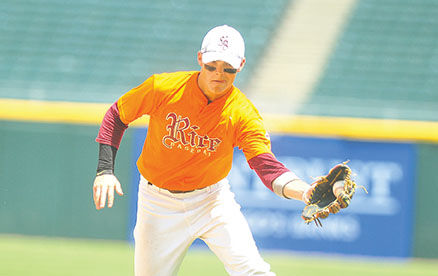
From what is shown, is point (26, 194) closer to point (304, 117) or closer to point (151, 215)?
point (304, 117)

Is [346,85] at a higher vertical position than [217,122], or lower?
higher

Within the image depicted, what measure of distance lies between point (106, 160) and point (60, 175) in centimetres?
466

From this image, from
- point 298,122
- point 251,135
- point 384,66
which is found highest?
point 384,66

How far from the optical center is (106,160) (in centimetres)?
446

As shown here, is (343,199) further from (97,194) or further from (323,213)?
(97,194)

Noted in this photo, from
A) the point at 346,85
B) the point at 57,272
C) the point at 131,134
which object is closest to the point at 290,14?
the point at 346,85

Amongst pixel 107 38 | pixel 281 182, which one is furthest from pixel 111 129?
pixel 107 38

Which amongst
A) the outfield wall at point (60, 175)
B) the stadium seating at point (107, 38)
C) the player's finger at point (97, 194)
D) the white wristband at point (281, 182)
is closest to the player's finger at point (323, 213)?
the white wristband at point (281, 182)

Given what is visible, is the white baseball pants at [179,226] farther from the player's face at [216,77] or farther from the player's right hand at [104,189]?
the player's face at [216,77]

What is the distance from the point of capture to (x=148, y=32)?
39.0ft

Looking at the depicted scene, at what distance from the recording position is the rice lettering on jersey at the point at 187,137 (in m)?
4.61

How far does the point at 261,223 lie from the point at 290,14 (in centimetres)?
515

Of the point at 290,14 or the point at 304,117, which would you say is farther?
the point at 290,14

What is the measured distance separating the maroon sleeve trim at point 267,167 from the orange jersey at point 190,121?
0.07 metres
